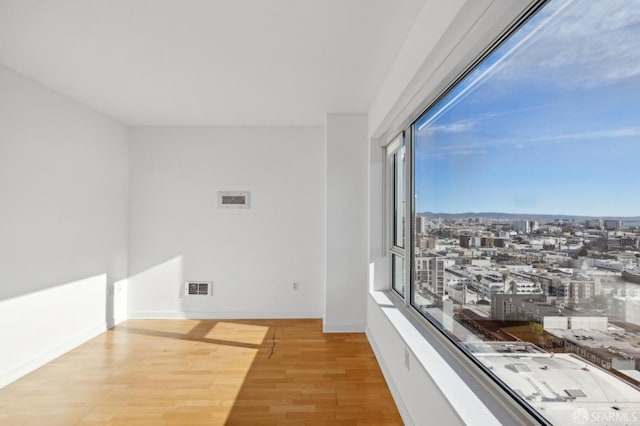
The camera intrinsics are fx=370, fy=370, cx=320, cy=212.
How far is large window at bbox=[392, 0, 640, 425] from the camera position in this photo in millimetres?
994

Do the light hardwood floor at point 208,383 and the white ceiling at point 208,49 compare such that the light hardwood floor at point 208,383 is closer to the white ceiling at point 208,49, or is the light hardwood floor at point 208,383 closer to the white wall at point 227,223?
the white wall at point 227,223

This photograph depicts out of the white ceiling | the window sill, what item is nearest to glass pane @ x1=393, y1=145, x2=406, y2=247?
the white ceiling

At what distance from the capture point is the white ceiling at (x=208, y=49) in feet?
7.91

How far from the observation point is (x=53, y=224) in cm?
391

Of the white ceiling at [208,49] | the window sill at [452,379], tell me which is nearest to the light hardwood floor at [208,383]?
the window sill at [452,379]

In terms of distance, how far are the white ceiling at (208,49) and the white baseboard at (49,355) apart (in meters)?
2.75

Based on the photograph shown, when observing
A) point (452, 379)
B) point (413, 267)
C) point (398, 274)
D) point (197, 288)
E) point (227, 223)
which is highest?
point (227, 223)

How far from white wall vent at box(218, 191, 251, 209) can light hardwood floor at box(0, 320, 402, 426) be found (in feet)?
5.92

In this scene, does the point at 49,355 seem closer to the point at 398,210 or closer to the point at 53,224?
the point at 53,224

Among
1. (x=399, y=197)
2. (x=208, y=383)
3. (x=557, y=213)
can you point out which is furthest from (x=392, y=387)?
(x=557, y=213)

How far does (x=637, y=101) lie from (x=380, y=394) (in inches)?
111

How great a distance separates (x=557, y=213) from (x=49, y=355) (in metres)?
4.65

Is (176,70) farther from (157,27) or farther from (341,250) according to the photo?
(341,250)

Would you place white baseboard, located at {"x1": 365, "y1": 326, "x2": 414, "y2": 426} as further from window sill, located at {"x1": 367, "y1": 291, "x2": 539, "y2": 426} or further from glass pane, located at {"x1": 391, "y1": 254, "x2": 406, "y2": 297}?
glass pane, located at {"x1": 391, "y1": 254, "x2": 406, "y2": 297}
